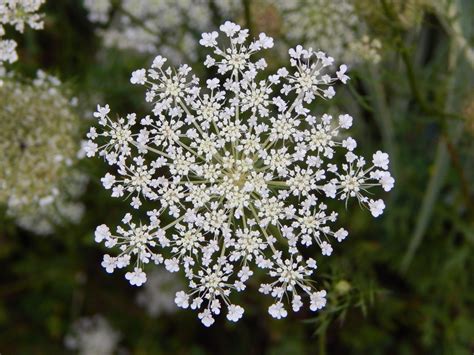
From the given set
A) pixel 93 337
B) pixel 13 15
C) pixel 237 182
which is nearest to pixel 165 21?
pixel 13 15

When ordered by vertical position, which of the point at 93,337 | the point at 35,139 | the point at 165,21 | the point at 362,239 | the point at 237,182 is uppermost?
the point at 165,21

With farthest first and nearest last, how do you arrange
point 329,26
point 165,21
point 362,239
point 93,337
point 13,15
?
1. point 93,337
2. point 362,239
3. point 165,21
4. point 329,26
5. point 13,15

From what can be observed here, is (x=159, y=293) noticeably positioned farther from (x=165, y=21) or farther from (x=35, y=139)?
(x=165, y=21)

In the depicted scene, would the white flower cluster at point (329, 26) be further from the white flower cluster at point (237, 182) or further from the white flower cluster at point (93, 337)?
the white flower cluster at point (93, 337)

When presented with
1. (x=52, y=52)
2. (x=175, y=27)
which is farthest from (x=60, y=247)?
(x=175, y=27)

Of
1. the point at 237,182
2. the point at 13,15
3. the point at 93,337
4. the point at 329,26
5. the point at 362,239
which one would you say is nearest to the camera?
the point at 237,182

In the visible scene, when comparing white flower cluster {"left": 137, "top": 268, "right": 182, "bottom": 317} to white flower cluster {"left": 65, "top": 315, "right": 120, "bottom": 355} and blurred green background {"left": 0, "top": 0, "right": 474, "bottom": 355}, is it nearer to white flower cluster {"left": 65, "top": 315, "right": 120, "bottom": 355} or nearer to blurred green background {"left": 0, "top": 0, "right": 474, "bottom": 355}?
blurred green background {"left": 0, "top": 0, "right": 474, "bottom": 355}

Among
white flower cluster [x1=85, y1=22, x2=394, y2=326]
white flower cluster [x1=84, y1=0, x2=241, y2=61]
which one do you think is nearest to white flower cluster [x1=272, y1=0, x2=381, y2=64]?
white flower cluster [x1=84, y1=0, x2=241, y2=61]
